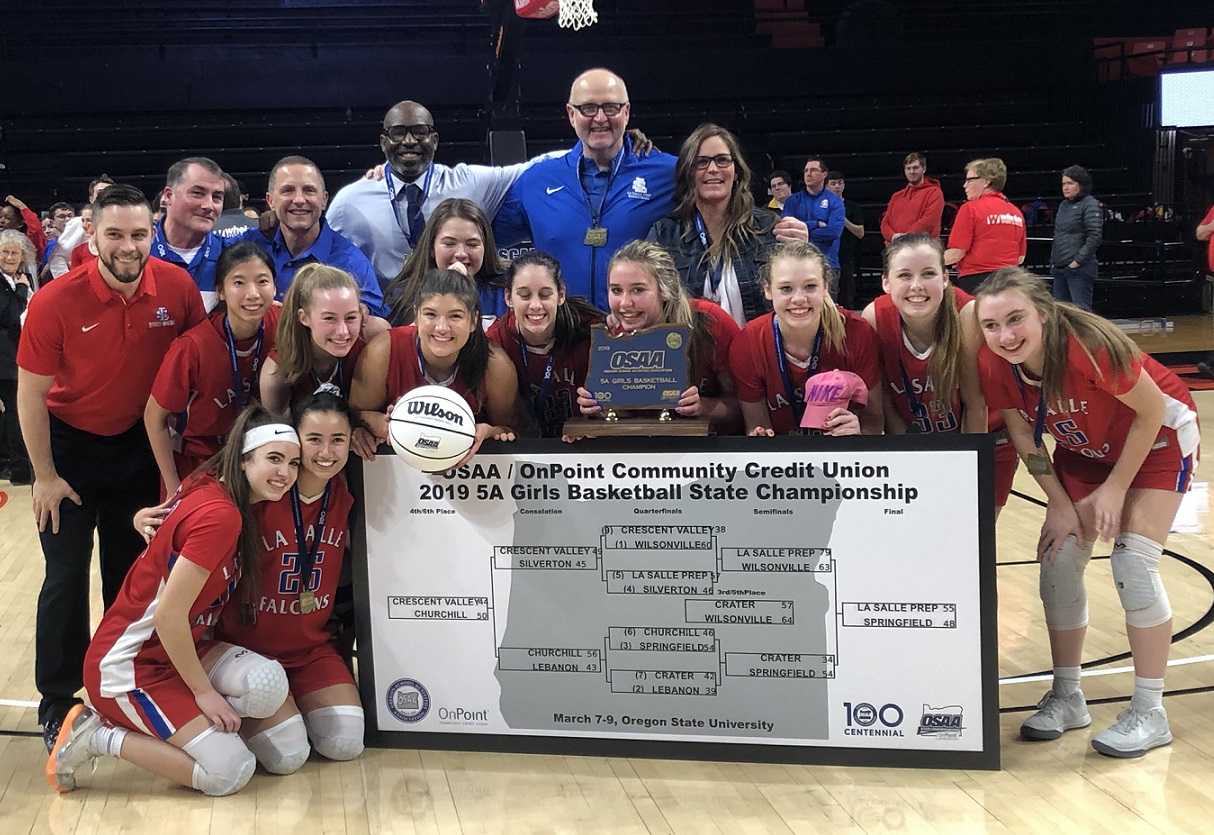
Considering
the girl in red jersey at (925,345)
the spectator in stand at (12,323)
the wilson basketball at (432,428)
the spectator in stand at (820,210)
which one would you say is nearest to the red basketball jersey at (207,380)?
the wilson basketball at (432,428)

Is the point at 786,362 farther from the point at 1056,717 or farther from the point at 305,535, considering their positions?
the point at 305,535

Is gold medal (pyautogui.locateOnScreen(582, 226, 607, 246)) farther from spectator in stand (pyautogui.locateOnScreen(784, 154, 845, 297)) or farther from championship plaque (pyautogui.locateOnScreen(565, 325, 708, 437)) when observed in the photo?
spectator in stand (pyautogui.locateOnScreen(784, 154, 845, 297))

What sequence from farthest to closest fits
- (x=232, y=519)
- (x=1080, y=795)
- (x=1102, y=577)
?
(x=1102, y=577) < (x=232, y=519) < (x=1080, y=795)

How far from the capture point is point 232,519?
3.35m

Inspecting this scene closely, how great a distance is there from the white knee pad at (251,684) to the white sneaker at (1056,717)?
2.16 metres

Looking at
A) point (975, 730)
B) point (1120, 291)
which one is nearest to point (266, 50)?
point (1120, 291)

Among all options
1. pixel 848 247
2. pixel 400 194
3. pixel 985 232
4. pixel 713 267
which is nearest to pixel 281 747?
pixel 713 267

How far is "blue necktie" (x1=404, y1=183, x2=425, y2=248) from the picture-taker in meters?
4.92

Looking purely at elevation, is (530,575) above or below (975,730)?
above

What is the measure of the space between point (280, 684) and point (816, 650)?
1516mm

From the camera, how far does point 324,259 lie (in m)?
4.47

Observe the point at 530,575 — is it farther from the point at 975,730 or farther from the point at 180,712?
the point at 975,730

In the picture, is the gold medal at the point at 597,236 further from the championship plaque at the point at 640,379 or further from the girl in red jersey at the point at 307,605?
the girl in red jersey at the point at 307,605

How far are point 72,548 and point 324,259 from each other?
53.3 inches
